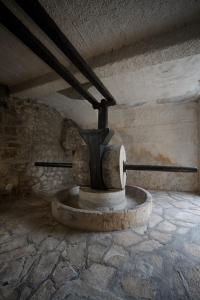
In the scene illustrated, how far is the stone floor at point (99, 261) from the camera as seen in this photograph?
3.80 ft

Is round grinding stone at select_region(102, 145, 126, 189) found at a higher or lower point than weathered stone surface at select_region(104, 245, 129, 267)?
higher

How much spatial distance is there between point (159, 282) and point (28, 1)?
2362 millimetres

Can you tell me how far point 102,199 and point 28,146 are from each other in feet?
7.78

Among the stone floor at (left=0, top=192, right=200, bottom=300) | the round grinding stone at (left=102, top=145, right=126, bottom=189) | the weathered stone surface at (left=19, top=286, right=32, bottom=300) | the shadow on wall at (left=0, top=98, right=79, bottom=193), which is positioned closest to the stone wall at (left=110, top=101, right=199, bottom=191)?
the shadow on wall at (left=0, top=98, right=79, bottom=193)

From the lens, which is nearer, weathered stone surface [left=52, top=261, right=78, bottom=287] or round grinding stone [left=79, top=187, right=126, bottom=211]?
weathered stone surface [left=52, top=261, right=78, bottom=287]

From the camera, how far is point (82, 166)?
2498 mm

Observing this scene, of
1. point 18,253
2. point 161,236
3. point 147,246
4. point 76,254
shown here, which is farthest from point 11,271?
point 161,236

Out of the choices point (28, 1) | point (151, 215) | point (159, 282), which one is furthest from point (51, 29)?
point (151, 215)

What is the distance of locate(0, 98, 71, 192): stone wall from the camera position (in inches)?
133

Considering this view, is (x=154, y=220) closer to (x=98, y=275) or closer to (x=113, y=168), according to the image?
(x=113, y=168)

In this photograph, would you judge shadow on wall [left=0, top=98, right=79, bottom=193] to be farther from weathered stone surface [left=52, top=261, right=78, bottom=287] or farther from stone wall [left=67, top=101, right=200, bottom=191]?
weathered stone surface [left=52, top=261, right=78, bottom=287]

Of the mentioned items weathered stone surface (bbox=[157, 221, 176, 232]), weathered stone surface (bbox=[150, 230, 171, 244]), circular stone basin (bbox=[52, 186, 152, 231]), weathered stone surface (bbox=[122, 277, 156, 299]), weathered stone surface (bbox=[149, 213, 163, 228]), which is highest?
circular stone basin (bbox=[52, 186, 152, 231])

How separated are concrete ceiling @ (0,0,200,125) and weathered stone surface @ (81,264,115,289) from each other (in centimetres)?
240

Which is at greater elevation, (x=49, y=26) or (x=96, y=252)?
(x=49, y=26)
